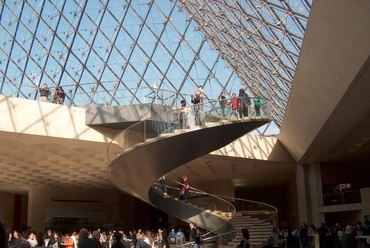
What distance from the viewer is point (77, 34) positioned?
39.1 m

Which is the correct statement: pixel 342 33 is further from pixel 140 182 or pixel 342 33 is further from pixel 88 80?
pixel 88 80

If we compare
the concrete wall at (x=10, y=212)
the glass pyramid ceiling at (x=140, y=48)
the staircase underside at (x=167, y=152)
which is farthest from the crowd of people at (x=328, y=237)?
the concrete wall at (x=10, y=212)

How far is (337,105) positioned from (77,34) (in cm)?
2913

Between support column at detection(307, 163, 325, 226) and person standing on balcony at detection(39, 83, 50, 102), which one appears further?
support column at detection(307, 163, 325, 226)

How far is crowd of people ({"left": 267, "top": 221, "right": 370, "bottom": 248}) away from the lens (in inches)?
526

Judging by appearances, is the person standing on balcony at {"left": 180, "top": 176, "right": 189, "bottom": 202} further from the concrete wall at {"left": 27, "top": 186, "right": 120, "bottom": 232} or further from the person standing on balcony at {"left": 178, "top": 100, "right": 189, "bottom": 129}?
the concrete wall at {"left": 27, "top": 186, "right": 120, "bottom": 232}

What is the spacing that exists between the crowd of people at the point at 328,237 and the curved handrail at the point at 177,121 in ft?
15.4

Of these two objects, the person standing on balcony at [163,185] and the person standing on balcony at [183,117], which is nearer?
the person standing on balcony at [183,117]

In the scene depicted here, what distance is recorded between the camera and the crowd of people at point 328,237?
13.4 m

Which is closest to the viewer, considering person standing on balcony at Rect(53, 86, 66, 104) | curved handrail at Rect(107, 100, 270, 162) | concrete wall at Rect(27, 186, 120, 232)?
curved handrail at Rect(107, 100, 270, 162)

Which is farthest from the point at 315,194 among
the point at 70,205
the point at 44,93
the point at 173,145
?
the point at 70,205

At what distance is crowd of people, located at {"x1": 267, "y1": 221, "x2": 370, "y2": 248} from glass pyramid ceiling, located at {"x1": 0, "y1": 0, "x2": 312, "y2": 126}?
8662 millimetres

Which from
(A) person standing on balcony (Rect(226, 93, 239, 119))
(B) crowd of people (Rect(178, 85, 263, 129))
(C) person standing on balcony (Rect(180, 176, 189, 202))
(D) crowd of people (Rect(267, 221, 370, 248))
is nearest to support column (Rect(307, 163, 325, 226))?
(D) crowd of people (Rect(267, 221, 370, 248))

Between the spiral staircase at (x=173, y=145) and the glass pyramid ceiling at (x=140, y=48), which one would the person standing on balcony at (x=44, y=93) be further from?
the glass pyramid ceiling at (x=140, y=48)
